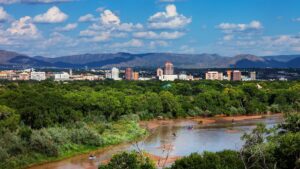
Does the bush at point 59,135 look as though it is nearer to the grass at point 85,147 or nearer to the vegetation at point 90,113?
the vegetation at point 90,113

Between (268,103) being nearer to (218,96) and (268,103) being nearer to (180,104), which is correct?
(218,96)

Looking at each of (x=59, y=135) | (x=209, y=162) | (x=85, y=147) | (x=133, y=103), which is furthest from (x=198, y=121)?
(x=209, y=162)

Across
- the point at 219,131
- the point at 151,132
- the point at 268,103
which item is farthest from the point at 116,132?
the point at 268,103

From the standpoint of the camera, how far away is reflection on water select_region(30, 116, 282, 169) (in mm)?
47531

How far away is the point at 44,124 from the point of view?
56.0 metres

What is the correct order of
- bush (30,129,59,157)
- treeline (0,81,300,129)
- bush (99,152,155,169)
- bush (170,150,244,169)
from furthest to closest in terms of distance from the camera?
1. treeline (0,81,300,129)
2. bush (30,129,59,157)
3. bush (170,150,244,169)
4. bush (99,152,155,169)

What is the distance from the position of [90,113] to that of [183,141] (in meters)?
17.0

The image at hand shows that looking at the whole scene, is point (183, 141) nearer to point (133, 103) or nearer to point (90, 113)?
point (90, 113)

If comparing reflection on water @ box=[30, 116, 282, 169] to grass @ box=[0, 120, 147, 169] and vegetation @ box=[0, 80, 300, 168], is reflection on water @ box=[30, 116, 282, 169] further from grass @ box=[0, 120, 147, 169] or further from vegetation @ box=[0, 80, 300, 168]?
vegetation @ box=[0, 80, 300, 168]

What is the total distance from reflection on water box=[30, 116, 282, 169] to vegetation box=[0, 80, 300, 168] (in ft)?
7.13

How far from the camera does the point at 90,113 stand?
70688mm

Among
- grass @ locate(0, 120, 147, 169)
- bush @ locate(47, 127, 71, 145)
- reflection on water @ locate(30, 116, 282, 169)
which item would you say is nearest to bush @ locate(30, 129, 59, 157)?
grass @ locate(0, 120, 147, 169)

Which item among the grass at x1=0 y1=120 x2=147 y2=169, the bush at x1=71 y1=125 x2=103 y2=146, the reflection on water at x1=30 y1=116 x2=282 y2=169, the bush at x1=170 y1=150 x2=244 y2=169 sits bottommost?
the reflection on water at x1=30 y1=116 x2=282 y2=169

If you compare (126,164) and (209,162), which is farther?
(209,162)
